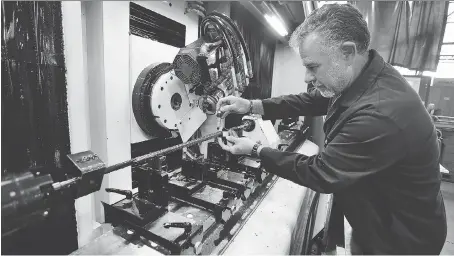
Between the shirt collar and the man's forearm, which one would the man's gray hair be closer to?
the shirt collar

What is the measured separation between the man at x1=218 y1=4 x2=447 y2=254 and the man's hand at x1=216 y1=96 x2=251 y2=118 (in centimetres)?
50

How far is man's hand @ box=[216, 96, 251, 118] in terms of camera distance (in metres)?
1.58

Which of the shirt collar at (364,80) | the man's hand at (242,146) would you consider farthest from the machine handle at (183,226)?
the shirt collar at (364,80)

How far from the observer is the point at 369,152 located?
88cm

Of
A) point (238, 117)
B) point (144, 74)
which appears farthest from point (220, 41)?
point (238, 117)

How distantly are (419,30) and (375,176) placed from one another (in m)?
3.85

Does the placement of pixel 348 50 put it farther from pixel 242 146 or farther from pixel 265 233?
pixel 265 233

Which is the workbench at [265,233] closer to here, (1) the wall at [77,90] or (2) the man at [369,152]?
(1) the wall at [77,90]

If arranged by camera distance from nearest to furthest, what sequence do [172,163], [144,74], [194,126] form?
[144,74]
[194,126]
[172,163]

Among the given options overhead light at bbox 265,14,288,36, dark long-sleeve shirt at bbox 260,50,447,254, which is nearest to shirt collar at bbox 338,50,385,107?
dark long-sleeve shirt at bbox 260,50,447,254

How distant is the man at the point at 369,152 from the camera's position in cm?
88

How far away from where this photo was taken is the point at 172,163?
203cm

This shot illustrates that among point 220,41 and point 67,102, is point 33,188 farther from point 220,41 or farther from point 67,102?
point 220,41

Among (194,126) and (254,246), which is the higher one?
(194,126)
